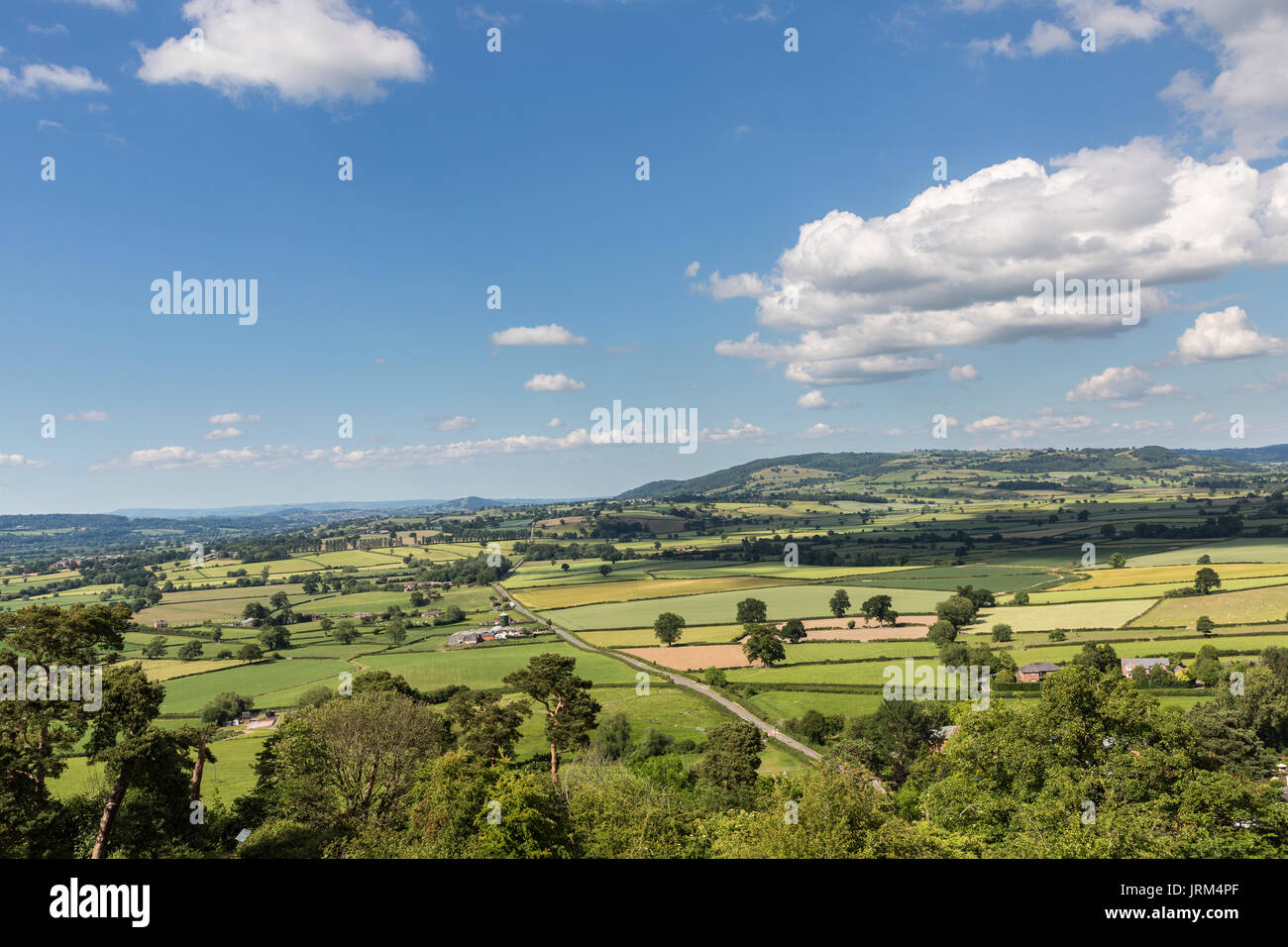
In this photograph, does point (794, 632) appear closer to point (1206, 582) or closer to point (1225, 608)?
point (1225, 608)

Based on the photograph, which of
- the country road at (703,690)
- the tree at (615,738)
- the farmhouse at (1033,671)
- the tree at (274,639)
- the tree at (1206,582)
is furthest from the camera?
the tree at (274,639)

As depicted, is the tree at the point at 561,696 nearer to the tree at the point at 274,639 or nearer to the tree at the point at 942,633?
the tree at the point at 942,633

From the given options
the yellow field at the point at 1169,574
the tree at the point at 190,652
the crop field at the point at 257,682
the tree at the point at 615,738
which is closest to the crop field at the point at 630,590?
the crop field at the point at 257,682

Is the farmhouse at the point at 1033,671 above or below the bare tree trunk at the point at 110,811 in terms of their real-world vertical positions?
below

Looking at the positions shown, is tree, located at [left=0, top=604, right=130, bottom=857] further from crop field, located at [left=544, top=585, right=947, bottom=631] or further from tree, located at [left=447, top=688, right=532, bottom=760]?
crop field, located at [left=544, top=585, right=947, bottom=631]

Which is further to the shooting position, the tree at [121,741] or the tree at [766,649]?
the tree at [766,649]

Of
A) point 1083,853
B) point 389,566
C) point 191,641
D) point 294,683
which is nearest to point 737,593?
point 294,683
